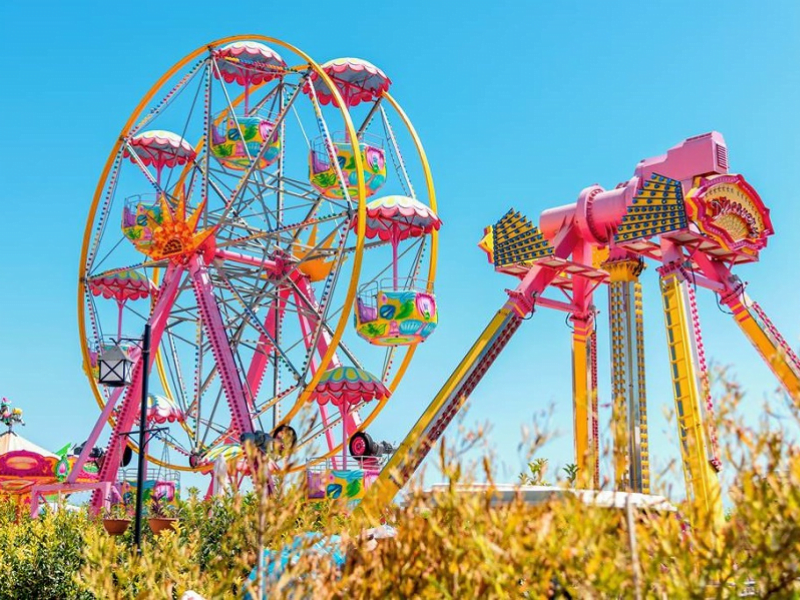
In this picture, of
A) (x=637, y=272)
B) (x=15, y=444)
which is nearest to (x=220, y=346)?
(x=637, y=272)

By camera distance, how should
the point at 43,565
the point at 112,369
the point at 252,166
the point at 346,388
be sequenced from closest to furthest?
the point at 112,369, the point at 43,565, the point at 346,388, the point at 252,166

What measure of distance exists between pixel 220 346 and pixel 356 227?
4079 millimetres

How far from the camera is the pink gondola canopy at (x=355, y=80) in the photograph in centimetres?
2555

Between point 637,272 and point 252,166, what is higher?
point 252,166

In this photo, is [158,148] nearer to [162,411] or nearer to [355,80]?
[355,80]

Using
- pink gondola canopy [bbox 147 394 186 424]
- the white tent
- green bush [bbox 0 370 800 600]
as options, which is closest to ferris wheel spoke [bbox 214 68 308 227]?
pink gondola canopy [bbox 147 394 186 424]

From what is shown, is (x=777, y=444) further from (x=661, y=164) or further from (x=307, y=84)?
(x=307, y=84)

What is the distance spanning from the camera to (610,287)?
17984 mm

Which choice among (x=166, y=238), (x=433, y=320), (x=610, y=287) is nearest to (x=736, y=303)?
(x=610, y=287)

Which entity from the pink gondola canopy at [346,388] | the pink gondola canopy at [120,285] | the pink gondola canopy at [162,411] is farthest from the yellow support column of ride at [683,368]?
the pink gondola canopy at [120,285]

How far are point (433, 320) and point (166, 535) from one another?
410 inches

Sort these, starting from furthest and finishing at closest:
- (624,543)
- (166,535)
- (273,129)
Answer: (273,129) < (166,535) < (624,543)

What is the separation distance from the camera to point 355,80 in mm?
25828

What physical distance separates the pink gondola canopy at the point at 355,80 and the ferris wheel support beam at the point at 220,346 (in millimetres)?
5397
